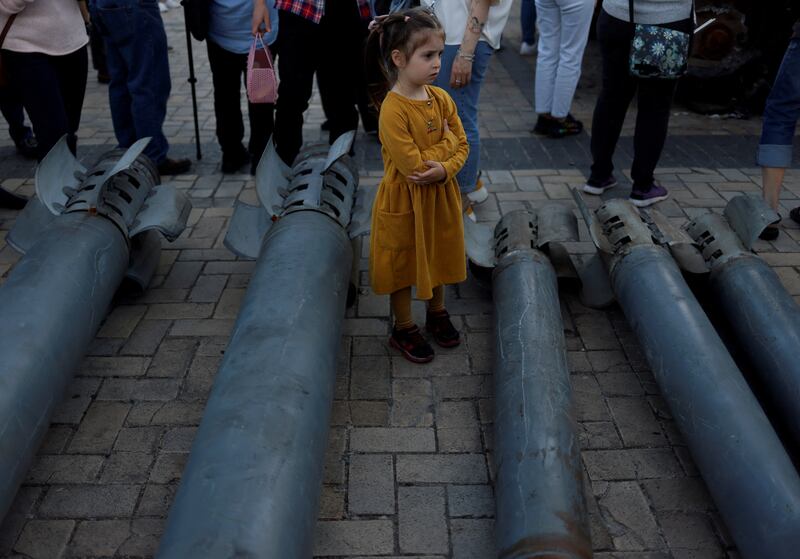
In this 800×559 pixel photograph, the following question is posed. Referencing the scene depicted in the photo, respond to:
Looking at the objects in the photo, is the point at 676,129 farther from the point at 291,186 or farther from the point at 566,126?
the point at 291,186

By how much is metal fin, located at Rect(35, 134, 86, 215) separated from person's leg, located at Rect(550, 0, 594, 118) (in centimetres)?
386

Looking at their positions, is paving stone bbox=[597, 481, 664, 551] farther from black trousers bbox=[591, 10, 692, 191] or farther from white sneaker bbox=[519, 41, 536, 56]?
white sneaker bbox=[519, 41, 536, 56]

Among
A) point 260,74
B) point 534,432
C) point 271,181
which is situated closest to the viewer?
point 534,432

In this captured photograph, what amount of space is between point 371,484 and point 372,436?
0.88ft

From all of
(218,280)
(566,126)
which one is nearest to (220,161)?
(218,280)

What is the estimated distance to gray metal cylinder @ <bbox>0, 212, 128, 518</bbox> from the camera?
2.44 meters

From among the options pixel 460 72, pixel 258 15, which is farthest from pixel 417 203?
pixel 258 15

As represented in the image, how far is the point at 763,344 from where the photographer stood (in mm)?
3006

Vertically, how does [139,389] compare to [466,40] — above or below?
below

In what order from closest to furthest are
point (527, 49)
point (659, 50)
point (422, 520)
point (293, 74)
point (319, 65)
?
1. point (422, 520)
2. point (659, 50)
3. point (293, 74)
4. point (319, 65)
5. point (527, 49)

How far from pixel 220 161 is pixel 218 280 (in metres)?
2.11

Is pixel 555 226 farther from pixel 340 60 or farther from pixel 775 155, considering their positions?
pixel 340 60

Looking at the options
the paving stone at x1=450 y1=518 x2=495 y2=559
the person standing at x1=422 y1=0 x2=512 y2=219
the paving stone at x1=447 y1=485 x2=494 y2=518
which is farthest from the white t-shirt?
the paving stone at x1=450 y1=518 x2=495 y2=559

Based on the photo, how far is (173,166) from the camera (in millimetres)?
5719
